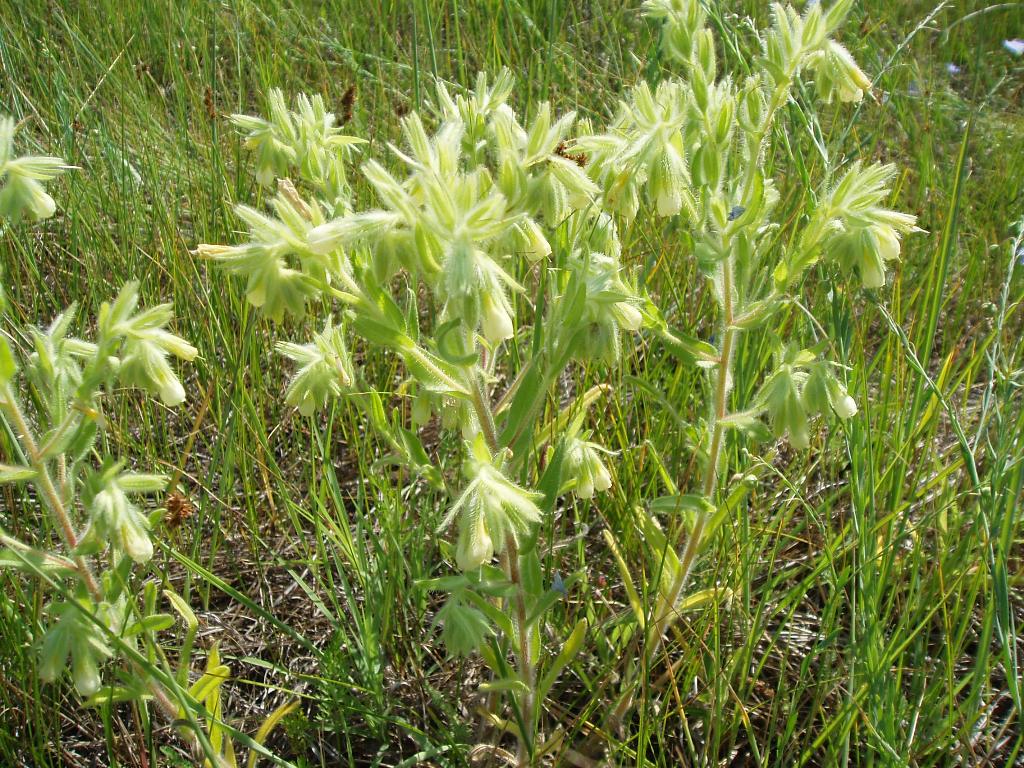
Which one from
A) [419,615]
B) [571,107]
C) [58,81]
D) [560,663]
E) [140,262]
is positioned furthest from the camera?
[571,107]

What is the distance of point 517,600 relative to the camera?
6.37ft

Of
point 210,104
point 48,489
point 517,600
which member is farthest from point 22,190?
Answer: point 210,104

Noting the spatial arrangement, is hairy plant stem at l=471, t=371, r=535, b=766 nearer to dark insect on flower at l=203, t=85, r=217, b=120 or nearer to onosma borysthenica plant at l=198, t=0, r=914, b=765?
onosma borysthenica plant at l=198, t=0, r=914, b=765

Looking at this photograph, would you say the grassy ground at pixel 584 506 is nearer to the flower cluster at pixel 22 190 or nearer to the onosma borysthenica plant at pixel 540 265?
the onosma borysthenica plant at pixel 540 265

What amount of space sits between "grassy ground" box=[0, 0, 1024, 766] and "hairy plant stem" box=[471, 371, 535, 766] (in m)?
0.15

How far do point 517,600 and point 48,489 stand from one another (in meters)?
0.99

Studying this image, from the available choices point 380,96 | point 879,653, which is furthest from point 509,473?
point 380,96

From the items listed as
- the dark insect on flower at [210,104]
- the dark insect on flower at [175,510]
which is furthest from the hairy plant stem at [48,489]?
the dark insect on flower at [210,104]

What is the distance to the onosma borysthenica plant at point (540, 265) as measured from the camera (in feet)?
5.18

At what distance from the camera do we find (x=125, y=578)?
70.3 inches

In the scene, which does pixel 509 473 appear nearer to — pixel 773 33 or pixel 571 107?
pixel 773 33

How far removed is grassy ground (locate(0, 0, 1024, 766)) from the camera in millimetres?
2051

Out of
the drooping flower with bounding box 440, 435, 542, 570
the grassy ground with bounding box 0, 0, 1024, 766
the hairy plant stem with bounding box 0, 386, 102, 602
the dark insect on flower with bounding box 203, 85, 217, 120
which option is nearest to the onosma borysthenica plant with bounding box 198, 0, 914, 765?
the drooping flower with bounding box 440, 435, 542, 570

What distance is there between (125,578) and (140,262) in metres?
1.80
